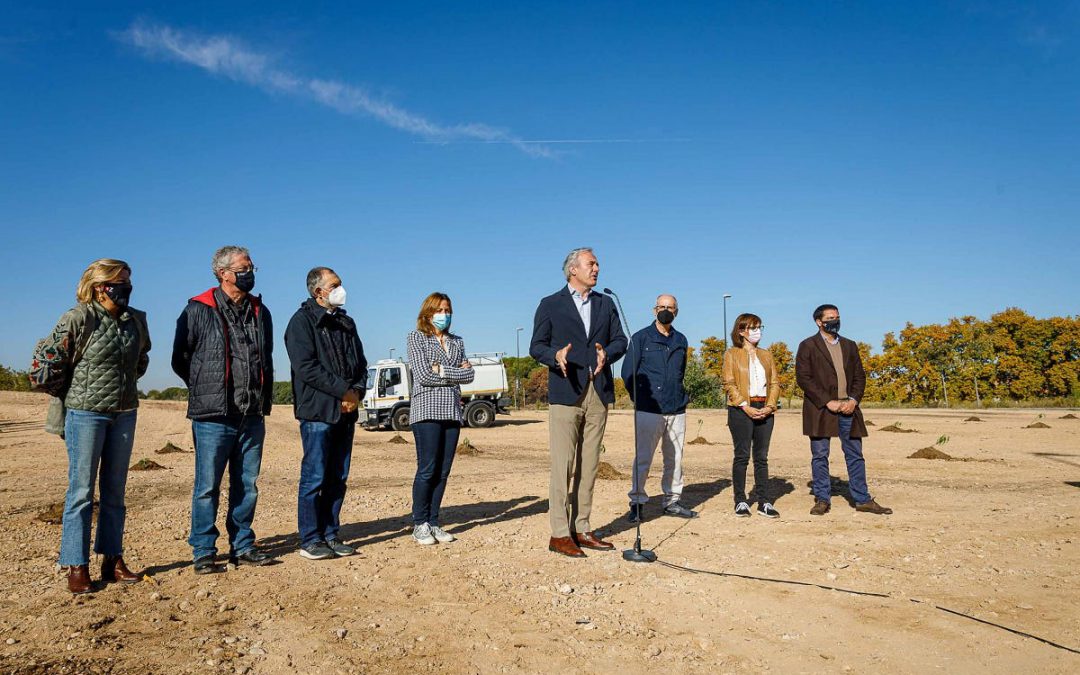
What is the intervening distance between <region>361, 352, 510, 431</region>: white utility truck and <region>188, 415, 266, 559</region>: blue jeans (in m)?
17.7

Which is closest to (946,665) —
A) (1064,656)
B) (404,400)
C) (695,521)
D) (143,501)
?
(1064,656)

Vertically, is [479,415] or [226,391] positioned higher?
[226,391]

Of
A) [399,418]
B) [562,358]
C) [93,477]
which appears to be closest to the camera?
[93,477]

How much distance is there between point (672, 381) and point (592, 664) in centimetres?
402

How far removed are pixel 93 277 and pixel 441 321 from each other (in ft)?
7.88

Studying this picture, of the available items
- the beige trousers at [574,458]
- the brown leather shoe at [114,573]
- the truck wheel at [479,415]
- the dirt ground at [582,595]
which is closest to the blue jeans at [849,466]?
the dirt ground at [582,595]

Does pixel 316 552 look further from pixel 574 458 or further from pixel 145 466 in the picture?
pixel 145 466

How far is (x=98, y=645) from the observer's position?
11.4 ft

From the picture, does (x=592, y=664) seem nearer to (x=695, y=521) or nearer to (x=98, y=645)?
(x=98, y=645)

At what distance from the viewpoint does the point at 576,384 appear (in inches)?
214

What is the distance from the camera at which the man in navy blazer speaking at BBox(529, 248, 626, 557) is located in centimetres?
545

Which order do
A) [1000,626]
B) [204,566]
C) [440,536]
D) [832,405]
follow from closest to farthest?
[1000,626], [204,566], [440,536], [832,405]

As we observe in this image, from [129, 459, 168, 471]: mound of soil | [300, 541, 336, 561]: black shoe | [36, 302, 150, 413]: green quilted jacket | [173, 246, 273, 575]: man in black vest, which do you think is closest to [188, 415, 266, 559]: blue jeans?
[173, 246, 273, 575]: man in black vest

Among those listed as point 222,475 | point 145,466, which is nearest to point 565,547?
point 222,475
